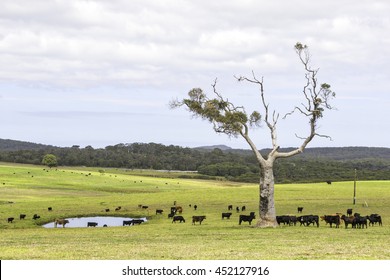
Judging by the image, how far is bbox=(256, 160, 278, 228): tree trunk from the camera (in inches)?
1833

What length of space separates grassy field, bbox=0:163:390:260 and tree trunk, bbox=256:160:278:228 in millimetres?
1239

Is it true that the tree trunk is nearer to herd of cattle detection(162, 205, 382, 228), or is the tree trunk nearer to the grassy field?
the grassy field

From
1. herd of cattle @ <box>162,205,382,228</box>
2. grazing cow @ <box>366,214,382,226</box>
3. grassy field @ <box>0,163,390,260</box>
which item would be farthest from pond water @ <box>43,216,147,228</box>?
grazing cow @ <box>366,214,382,226</box>

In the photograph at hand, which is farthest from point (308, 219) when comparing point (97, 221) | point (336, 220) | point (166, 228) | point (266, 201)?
point (97, 221)

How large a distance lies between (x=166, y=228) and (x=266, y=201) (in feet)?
28.1

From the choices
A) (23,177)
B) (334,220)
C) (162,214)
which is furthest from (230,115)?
(23,177)

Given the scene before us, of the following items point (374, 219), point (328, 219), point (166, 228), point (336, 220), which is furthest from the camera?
point (374, 219)

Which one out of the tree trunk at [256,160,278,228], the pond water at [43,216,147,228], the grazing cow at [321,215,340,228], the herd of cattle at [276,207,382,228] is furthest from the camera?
the pond water at [43,216,147,228]

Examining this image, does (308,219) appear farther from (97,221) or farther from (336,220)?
(97,221)

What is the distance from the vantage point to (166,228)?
46.7 meters

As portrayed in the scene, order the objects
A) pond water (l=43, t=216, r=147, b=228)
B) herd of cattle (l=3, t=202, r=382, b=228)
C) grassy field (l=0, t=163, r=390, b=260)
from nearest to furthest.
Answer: grassy field (l=0, t=163, r=390, b=260) < herd of cattle (l=3, t=202, r=382, b=228) < pond water (l=43, t=216, r=147, b=228)

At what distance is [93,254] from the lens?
25.2m
